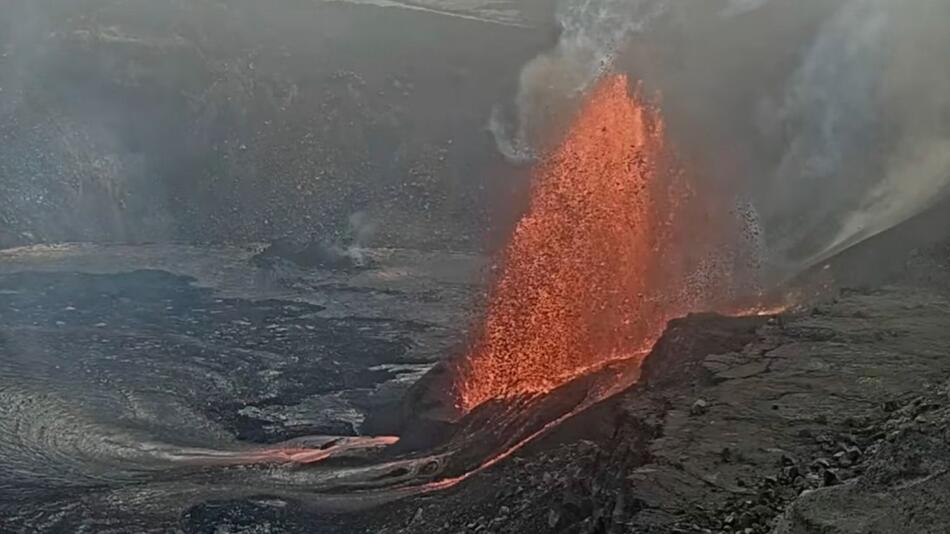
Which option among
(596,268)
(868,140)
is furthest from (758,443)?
(868,140)

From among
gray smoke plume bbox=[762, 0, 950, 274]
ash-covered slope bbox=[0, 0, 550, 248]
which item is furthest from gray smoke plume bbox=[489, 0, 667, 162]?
gray smoke plume bbox=[762, 0, 950, 274]

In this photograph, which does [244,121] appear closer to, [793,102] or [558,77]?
[558,77]

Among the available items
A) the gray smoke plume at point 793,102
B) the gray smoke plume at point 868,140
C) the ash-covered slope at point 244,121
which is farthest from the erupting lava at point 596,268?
the ash-covered slope at point 244,121

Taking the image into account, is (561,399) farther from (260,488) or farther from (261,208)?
(261,208)

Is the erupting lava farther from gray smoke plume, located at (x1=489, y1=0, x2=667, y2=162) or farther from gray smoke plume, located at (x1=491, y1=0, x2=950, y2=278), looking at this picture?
gray smoke plume, located at (x1=489, y1=0, x2=667, y2=162)

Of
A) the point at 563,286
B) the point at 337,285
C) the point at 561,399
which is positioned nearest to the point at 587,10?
the point at 337,285

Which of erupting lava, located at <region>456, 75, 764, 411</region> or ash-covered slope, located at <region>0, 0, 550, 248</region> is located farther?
ash-covered slope, located at <region>0, 0, 550, 248</region>

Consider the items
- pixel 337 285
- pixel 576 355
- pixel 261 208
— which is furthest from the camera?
pixel 261 208

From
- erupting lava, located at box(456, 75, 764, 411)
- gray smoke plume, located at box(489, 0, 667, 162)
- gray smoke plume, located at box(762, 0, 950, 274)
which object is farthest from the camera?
gray smoke plume, located at box(489, 0, 667, 162)
